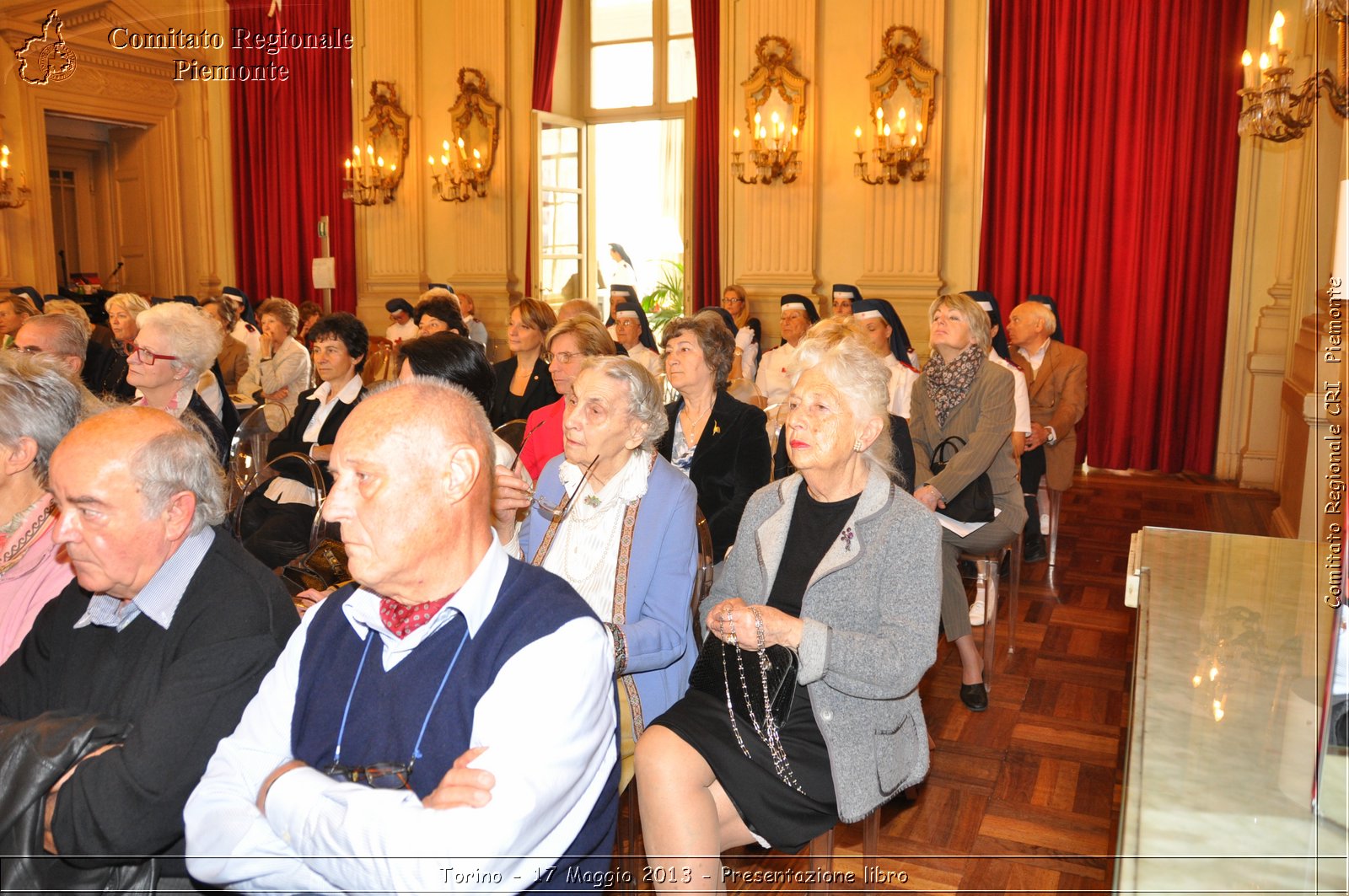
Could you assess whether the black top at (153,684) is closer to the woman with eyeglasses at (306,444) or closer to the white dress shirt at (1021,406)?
the woman with eyeglasses at (306,444)

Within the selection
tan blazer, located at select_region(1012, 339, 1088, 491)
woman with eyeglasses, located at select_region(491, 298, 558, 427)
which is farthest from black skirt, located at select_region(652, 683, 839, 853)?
tan blazer, located at select_region(1012, 339, 1088, 491)

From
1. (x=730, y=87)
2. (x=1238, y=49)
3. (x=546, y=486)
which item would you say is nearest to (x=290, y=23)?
(x=730, y=87)

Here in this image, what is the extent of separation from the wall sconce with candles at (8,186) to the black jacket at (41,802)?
421 inches

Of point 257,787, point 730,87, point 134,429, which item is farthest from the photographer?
point 730,87

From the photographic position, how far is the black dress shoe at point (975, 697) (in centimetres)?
368

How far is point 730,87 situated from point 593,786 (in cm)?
763

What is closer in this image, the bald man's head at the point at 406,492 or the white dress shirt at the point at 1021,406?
the bald man's head at the point at 406,492

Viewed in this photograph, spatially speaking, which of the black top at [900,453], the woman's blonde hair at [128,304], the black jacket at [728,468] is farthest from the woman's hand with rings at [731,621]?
the woman's blonde hair at [128,304]

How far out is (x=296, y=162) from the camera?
11.1 meters

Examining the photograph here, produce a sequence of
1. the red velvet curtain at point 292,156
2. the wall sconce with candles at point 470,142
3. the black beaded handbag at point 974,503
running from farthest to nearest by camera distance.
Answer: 1. the red velvet curtain at point 292,156
2. the wall sconce with candles at point 470,142
3. the black beaded handbag at point 974,503

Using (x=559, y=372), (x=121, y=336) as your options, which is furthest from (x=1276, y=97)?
(x=121, y=336)

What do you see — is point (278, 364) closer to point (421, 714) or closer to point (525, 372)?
point (525, 372)

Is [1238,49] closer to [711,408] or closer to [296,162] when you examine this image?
[711,408]

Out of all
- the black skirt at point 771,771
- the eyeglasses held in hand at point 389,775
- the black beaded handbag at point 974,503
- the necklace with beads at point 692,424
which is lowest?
the black skirt at point 771,771
